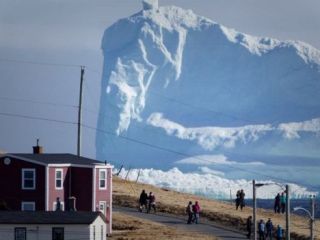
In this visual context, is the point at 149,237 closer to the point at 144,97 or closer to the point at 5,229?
the point at 5,229

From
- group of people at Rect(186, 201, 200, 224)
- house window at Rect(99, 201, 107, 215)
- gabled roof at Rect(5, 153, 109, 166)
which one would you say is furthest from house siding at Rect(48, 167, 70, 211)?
group of people at Rect(186, 201, 200, 224)

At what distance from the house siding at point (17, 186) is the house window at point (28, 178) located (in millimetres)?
155

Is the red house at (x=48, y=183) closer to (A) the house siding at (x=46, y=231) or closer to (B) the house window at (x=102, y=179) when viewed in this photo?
(B) the house window at (x=102, y=179)

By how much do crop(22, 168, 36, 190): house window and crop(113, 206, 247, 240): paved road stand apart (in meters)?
8.35

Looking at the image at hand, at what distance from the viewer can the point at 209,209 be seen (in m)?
89.4

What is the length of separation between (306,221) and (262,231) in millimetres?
18471

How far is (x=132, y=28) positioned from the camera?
170 m

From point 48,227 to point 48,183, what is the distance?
24.3 feet

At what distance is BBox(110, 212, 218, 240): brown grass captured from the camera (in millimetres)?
70688

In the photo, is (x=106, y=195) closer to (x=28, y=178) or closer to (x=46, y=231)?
(x=28, y=178)

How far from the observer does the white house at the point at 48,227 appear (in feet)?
218

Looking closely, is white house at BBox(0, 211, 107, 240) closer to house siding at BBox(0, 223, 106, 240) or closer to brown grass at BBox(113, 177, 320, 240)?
house siding at BBox(0, 223, 106, 240)

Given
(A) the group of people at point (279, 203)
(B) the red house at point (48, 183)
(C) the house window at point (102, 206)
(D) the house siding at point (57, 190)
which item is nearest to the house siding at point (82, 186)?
(B) the red house at point (48, 183)

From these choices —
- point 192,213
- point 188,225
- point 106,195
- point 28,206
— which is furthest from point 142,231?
point 192,213
